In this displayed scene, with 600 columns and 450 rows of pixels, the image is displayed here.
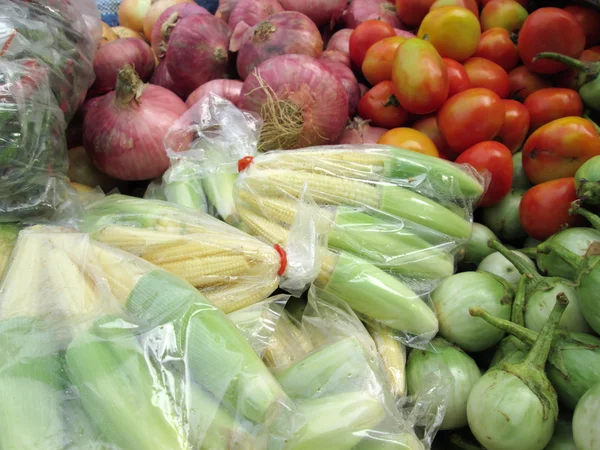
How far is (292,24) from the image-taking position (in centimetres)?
133

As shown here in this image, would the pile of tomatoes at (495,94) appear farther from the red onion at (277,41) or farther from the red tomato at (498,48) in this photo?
the red onion at (277,41)

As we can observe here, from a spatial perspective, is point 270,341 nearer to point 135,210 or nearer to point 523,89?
point 135,210

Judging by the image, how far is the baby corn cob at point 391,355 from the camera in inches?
29.6

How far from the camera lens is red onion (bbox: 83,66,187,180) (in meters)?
1.12

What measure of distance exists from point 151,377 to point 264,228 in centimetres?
38

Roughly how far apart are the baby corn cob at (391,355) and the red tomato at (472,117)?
58 cm

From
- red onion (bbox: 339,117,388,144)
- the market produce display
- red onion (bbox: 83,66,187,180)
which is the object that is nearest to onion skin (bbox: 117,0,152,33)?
the market produce display

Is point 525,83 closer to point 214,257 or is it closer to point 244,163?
point 244,163

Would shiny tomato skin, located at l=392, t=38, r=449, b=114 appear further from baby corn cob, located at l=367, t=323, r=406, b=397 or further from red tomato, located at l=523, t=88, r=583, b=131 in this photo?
baby corn cob, located at l=367, t=323, r=406, b=397

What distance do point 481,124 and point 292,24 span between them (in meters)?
0.60

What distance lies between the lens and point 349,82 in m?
1.40

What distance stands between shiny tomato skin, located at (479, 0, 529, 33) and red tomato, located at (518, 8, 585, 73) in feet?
0.53

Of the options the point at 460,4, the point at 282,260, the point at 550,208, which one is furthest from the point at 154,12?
the point at 550,208

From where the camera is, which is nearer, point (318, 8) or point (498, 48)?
point (498, 48)
